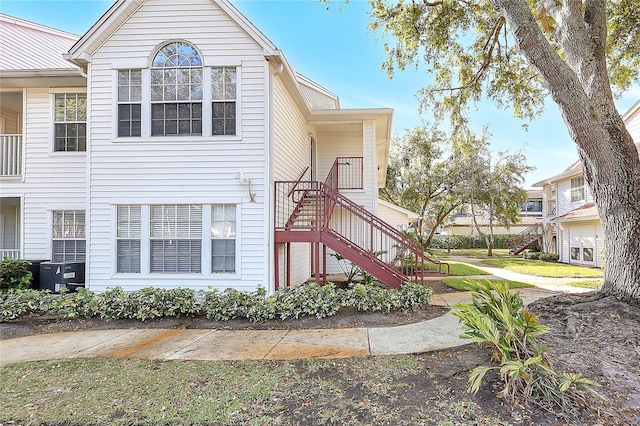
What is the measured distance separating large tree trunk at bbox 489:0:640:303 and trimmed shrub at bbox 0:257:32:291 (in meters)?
11.5

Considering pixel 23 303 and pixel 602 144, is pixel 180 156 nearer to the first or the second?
pixel 23 303

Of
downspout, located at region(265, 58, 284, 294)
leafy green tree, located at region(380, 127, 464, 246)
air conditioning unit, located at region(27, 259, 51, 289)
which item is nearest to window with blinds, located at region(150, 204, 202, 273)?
downspout, located at region(265, 58, 284, 294)

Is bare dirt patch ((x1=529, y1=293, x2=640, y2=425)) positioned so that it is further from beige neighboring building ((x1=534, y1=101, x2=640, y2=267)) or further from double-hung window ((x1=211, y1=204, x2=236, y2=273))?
beige neighboring building ((x1=534, y1=101, x2=640, y2=267))

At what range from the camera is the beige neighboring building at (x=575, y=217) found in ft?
53.6

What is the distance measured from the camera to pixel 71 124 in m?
9.01

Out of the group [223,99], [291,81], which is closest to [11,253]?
[223,99]

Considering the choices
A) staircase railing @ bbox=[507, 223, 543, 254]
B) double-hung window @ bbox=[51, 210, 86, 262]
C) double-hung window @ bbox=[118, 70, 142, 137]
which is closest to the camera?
double-hung window @ bbox=[118, 70, 142, 137]

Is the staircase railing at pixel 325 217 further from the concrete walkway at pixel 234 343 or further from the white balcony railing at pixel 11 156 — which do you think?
the white balcony railing at pixel 11 156

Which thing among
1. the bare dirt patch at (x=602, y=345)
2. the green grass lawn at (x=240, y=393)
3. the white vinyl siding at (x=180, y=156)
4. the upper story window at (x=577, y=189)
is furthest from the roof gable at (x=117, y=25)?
the upper story window at (x=577, y=189)

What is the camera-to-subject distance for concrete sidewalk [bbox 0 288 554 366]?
5.04m

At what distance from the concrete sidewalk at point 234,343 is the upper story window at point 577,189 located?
1710cm

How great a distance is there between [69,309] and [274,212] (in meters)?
→ 4.45

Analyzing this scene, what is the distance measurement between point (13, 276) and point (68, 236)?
1.41 meters

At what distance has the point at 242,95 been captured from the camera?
7.76m
